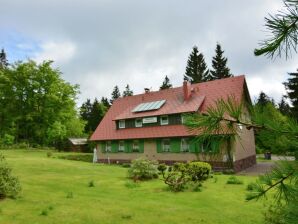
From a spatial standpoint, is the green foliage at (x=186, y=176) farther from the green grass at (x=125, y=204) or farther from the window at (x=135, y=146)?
the window at (x=135, y=146)

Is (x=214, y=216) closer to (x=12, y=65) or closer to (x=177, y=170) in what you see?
(x=177, y=170)

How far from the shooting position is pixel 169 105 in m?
37.2

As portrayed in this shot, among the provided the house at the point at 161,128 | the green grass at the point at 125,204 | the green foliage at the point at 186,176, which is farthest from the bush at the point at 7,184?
the house at the point at 161,128

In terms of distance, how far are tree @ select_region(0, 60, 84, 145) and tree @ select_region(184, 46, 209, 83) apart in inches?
1161

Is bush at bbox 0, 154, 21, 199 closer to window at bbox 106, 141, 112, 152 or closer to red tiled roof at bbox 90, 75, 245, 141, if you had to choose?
red tiled roof at bbox 90, 75, 245, 141

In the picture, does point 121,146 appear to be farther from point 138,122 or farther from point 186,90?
point 186,90

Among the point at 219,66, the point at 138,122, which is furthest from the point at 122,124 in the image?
the point at 219,66

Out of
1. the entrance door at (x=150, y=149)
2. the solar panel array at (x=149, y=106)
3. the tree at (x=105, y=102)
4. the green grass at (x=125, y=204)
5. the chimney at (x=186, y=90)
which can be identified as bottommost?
the green grass at (x=125, y=204)

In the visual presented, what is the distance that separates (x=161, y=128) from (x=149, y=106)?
366 centimetres

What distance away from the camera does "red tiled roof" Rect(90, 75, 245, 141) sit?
34.6 m

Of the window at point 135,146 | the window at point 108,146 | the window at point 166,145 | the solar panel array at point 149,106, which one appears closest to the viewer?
the window at point 166,145

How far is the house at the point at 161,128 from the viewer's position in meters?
34.1

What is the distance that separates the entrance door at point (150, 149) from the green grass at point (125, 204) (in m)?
14.9

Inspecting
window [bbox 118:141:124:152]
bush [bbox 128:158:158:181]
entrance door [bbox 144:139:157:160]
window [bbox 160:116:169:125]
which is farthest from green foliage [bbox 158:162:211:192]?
window [bbox 118:141:124:152]
